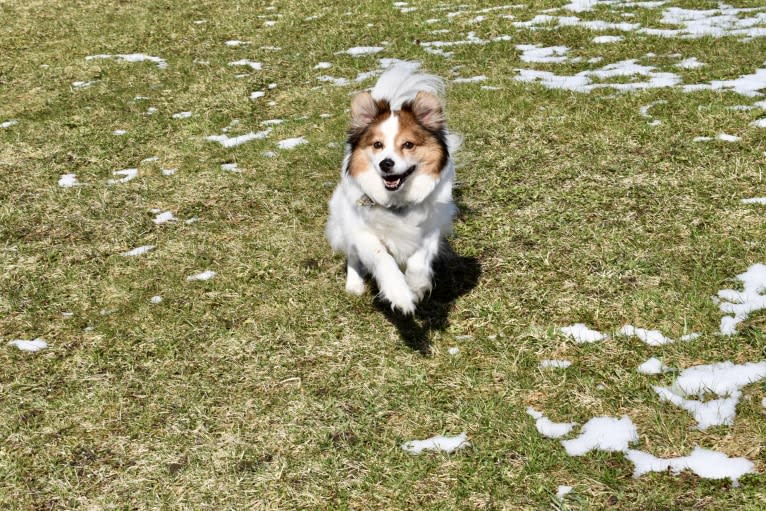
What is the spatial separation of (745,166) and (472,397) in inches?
195

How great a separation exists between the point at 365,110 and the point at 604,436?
3.30 m

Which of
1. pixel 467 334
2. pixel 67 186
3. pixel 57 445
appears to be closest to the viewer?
pixel 57 445

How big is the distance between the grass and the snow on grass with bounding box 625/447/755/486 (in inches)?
2.6

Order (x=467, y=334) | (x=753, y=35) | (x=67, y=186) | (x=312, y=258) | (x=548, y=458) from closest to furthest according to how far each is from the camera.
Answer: (x=548, y=458), (x=467, y=334), (x=312, y=258), (x=67, y=186), (x=753, y=35)

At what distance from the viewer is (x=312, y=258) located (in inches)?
288

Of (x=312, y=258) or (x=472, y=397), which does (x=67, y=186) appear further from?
(x=472, y=397)

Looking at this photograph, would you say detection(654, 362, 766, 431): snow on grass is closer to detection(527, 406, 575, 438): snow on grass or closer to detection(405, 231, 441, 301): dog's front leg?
detection(527, 406, 575, 438): snow on grass

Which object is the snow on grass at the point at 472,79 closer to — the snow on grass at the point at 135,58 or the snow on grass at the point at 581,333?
the snow on grass at the point at 135,58

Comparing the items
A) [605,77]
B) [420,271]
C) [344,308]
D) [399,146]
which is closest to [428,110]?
[399,146]

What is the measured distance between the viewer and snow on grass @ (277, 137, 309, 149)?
10125 mm

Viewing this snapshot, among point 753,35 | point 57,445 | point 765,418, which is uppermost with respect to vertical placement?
point 753,35

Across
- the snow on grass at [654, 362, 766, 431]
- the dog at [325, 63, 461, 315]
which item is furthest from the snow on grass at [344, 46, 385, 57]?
the snow on grass at [654, 362, 766, 431]

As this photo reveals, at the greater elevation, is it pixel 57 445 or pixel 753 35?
pixel 753 35

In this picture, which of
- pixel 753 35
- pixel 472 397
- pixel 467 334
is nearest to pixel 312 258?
pixel 467 334
